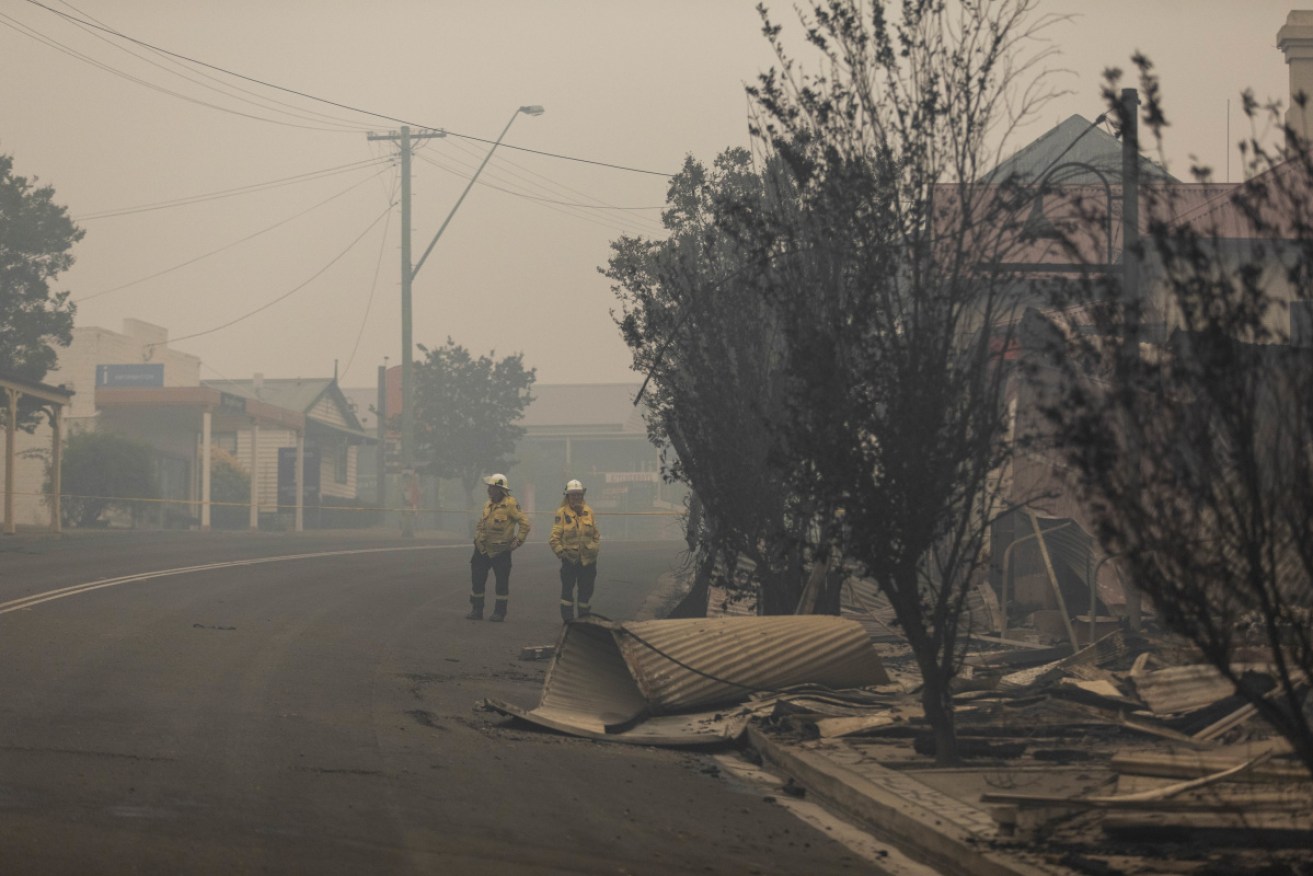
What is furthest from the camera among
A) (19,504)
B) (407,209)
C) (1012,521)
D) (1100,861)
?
(19,504)

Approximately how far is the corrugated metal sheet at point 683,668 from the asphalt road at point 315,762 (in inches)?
25.2

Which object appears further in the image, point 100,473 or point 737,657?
point 100,473

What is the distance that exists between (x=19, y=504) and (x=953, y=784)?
1851 inches

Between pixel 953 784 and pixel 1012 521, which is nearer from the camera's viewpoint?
pixel 953 784

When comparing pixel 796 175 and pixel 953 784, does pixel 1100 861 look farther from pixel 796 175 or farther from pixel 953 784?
pixel 796 175

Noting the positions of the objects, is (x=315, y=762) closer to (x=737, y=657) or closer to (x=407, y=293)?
(x=737, y=657)

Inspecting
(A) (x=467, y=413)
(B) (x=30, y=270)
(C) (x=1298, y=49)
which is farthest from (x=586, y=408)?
(C) (x=1298, y=49)

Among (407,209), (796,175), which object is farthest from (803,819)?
(407,209)

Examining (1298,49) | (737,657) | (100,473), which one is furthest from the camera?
A: (100,473)

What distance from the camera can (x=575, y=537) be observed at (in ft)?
63.7

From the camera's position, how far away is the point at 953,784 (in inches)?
342

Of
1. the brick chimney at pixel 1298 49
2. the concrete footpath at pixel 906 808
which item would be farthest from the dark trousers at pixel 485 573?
the brick chimney at pixel 1298 49

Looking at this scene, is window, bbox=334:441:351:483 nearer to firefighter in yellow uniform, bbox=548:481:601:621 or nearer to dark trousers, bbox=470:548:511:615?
dark trousers, bbox=470:548:511:615

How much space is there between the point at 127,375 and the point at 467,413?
16.3 m
